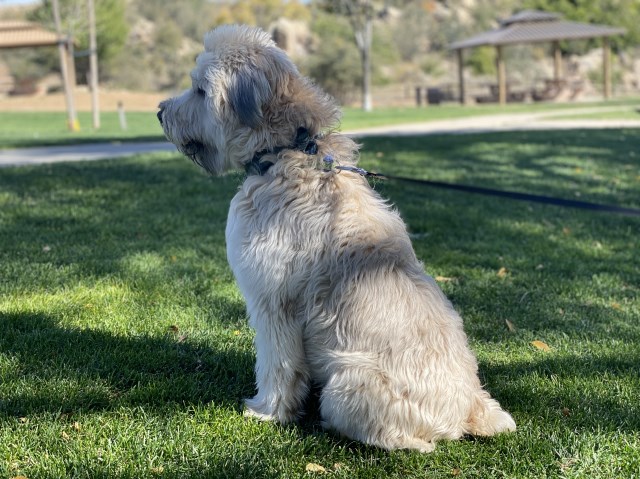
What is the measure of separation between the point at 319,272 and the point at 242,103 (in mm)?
902

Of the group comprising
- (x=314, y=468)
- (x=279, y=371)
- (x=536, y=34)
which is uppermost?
(x=536, y=34)

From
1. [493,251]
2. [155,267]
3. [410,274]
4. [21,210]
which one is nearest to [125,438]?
[410,274]

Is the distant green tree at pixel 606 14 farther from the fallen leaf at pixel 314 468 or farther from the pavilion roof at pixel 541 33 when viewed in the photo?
the fallen leaf at pixel 314 468

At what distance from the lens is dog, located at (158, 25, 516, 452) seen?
10.3 feet

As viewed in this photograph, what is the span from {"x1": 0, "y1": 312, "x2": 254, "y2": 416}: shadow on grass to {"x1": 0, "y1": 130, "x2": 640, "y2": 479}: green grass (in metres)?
0.01

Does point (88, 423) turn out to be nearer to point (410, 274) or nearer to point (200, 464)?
point (200, 464)

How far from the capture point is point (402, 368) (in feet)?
10.2

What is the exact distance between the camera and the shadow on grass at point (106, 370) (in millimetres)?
3656

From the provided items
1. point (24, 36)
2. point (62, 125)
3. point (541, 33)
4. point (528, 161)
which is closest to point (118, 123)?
point (62, 125)

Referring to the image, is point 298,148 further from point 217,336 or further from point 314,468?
point 217,336

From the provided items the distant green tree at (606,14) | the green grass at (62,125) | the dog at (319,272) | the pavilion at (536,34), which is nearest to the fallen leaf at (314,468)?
the dog at (319,272)

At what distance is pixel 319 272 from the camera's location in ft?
10.6

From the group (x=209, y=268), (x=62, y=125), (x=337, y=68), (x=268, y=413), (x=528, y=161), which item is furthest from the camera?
(x=337, y=68)

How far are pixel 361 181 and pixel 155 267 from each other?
324cm
